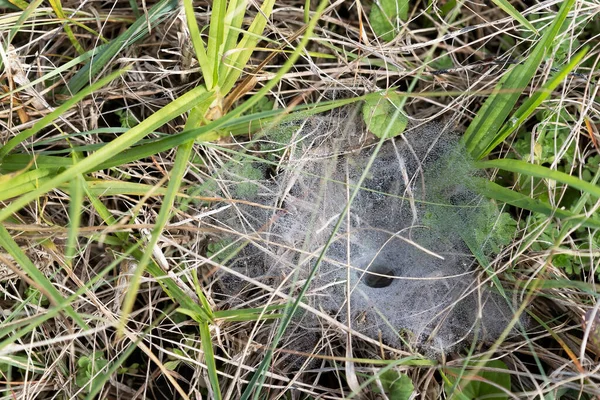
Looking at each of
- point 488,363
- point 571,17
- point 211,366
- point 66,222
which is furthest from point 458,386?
point 66,222

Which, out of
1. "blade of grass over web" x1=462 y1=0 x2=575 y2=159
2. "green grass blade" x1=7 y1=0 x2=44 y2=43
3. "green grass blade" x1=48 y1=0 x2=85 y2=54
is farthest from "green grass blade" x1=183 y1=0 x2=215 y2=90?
"blade of grass over web" x1=462 y1=0 x2=575 y2=159

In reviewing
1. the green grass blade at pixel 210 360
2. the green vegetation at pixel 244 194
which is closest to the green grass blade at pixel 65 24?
the green vegetation at pixel 244 194

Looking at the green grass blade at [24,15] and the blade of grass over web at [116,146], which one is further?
the green grass blade at [24,15]

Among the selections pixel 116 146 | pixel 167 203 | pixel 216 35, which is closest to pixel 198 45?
pixel 216 35

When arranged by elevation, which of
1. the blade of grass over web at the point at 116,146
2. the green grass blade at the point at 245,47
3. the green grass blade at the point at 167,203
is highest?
the green grass blade at the point at 245,47

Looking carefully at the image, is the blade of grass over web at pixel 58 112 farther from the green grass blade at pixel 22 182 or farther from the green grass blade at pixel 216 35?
the green grass blade at pixel 216 35

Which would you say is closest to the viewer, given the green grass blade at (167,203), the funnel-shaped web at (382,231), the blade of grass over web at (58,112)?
the green grass blade at (167,203)

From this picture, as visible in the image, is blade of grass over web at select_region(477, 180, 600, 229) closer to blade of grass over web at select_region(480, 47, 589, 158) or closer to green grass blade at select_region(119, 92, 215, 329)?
blade of grass over web at select_region(480, 47, 589, 158)

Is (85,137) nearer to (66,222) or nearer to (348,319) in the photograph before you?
(66,222)
